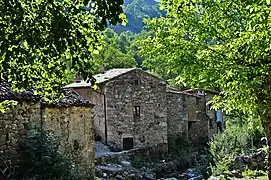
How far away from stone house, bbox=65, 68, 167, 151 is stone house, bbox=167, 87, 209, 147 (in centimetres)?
194

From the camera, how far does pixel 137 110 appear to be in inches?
1079

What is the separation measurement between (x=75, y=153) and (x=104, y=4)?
35.1ft

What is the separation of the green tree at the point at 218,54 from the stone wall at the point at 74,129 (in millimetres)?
3885

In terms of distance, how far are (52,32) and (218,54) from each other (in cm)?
647

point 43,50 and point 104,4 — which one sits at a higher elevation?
point 104,4

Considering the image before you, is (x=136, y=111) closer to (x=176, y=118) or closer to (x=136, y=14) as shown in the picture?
(x=176, y=118)

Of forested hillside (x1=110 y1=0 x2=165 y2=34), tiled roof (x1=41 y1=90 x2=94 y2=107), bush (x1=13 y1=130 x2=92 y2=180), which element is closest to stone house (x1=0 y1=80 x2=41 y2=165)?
bush (x1=13 y1=130 x2=92 y2=180)

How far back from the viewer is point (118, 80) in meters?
26.8

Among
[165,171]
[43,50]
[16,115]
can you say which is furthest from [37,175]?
[165,171]

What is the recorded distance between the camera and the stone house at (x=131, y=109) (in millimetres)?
26531

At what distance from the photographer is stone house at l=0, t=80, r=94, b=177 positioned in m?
11.7

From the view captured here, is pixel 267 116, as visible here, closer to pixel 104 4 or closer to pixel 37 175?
pixel 37 175

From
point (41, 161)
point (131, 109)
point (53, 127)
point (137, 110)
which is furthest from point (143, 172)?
point (41, 161)

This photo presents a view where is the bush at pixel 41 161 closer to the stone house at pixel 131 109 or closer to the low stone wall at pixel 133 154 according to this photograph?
the low stone wall at pixel 133 154
